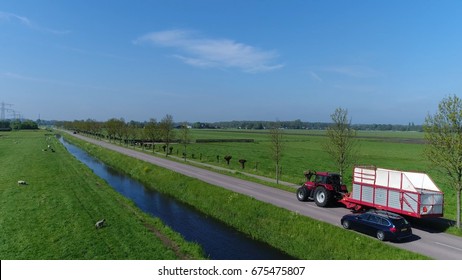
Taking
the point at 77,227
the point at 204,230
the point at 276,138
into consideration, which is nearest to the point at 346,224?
the point at 204,230

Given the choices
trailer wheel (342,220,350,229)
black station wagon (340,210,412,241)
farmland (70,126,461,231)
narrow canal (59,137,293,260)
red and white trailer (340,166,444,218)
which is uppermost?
red and white trailer (340,166,444,218)

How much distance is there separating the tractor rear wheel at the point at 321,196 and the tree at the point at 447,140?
721 cm

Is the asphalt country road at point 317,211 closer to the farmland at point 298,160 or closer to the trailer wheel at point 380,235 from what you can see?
the trailer wheel at point 380,235

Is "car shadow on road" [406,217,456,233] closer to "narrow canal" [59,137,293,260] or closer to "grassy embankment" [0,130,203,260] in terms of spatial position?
"narrow canal" [59,137,293,260]

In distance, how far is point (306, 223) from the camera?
20969 mm

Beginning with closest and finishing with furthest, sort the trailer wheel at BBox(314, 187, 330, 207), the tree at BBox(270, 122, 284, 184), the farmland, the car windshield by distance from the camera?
the car windshield < the trailer wheel at BBox(314, 187, 330, 207) < the tree at BBox(270, 122, 284, 184) < the farmland

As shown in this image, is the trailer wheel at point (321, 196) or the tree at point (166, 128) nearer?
the trailer wheel at point (321, 196)

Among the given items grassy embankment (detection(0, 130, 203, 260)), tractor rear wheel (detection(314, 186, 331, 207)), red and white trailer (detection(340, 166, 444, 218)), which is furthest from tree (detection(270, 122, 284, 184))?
grassy embankment (detection(0, 130, 203, 260))

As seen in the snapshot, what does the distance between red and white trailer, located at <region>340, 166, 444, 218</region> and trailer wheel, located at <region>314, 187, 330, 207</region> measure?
159cm

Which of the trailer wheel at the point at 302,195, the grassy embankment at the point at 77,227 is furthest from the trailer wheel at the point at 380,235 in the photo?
the trailer wheel at the point at 302,195

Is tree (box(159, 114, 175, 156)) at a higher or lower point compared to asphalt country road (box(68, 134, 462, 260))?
higher

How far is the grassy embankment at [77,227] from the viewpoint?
17547 millimetres

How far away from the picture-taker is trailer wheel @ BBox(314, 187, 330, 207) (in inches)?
990
